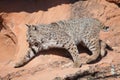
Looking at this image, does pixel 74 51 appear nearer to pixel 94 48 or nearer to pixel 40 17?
pixel 94 48

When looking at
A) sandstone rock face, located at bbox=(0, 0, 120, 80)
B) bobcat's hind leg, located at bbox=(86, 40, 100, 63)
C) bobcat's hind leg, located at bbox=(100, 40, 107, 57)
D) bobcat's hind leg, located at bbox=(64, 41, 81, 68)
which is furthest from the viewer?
sandstone rock face, located at bbox=(0, 0, 120, 80)

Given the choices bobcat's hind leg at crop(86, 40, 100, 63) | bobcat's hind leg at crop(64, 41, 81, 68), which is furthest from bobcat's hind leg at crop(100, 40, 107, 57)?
bobcat's hind leg at crop(64, 41, 81, 68)

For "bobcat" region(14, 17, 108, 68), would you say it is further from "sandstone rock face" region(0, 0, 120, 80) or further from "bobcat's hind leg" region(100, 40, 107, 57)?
"sandstone rock face" region(0, 0, 120, 80)

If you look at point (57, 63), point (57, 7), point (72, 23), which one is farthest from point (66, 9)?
point (57, 63)

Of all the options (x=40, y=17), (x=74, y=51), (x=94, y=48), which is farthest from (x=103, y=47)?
(x=40, y=17)

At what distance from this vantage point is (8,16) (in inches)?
336

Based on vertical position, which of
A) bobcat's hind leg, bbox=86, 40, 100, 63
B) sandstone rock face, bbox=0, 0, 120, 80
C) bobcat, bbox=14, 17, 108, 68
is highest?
sandstone rock face, bbox=0, 0, 120, 80

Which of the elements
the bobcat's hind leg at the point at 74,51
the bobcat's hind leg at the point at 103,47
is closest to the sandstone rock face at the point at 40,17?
the bobcat's hind leg at the point at 103,47

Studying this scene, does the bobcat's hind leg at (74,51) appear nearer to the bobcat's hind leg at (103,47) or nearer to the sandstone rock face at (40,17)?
the sandstone rock face at (40,17)

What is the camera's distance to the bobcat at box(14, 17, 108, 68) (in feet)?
24.4

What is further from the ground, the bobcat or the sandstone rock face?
the sandstone rock face

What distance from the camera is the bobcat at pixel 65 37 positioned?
7.43 meters

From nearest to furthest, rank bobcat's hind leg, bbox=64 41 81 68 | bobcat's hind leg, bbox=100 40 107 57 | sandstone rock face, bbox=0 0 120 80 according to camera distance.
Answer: bobcat's hind leg, bbox=64 41 81 68 < bobcat's hind leg, bbox=100 40 107 57 < sandstone rock face, bbox=0 0 120 80

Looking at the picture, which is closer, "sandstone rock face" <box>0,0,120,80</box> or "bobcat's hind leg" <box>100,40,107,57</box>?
"bobcat's hind leg" <box>100,40,107,57</box>
